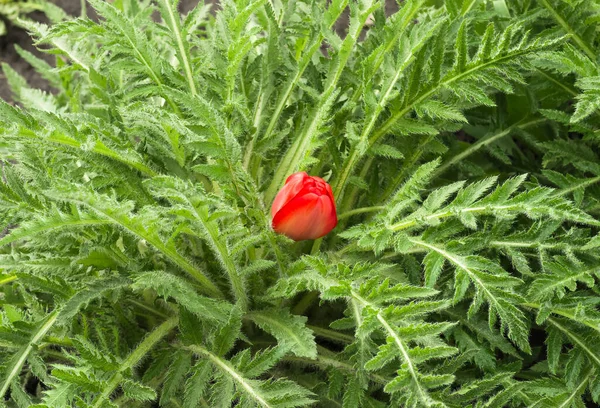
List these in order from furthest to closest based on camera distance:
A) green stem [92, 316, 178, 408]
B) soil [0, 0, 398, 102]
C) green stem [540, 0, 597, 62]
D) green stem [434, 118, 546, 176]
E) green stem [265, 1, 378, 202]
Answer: soil [0, 0, 398, 102]
green stem [434, 118, 546, 176]
green stem [540, 0, 597, 62]
green stem [265, 1, 378, 202]
green stem [92, 316, 178, 408]

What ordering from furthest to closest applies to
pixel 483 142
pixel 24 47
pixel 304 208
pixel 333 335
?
pixel 24 47 < pixel 483 142 < pixel 333 335 < pixel 304 208

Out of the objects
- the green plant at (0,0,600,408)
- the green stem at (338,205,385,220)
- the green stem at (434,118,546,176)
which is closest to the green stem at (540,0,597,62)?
the green plant at (0,0,600,408)

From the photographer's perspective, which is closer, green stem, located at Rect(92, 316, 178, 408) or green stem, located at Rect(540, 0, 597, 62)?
green stem, located at Rect(92, 316, 178, 408)

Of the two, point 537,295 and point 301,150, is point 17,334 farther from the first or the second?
point 537,295

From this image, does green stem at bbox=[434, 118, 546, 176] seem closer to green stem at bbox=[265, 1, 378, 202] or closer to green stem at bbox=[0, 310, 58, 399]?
green stem at bbox=[265, 1, 378, 202]

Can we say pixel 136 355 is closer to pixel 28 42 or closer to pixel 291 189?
pixel 291 189

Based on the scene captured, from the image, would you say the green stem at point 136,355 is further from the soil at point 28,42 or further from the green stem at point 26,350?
the soil at point 28,42

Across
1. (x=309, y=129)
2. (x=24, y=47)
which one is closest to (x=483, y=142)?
(x=309, y=129)

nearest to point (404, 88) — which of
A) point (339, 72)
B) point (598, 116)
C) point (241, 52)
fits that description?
point (339, 72)
